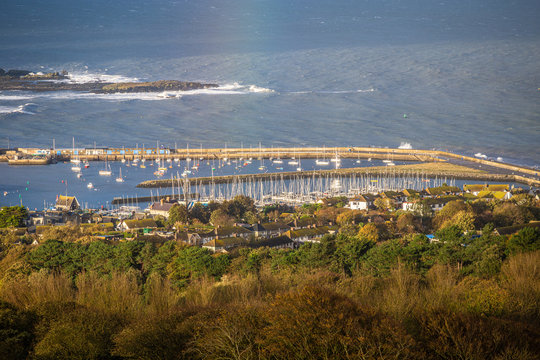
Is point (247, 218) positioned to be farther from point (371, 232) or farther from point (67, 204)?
point (67, 204)

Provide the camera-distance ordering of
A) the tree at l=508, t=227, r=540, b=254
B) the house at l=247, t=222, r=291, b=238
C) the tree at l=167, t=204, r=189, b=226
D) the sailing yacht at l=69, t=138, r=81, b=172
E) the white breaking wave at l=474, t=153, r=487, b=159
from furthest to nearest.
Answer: the white breaking wave at l=474, t=153, r=487, b=159 < the sailing yacht at l=69, t=138, r=81, b=172 < the tree at l=167, t=204, r=189, b=226 < the house at l=247, t=222, r=291, b=238 < the tree at l=508, t=227, r=540, b=254

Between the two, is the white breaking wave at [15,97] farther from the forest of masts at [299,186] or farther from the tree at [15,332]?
the tree at [15,332]

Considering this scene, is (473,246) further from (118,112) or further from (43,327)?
(118,112)

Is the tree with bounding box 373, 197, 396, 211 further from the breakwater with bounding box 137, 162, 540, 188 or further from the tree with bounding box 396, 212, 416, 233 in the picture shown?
the breakwater with bounding box 137, 162, 540, 188

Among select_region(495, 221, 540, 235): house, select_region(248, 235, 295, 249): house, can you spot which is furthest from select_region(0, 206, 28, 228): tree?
select_region(495, 221, 540, 235): house

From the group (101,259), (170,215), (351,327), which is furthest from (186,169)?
(351,327)

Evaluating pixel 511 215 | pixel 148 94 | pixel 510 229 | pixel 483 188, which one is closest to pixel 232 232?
pixel 510 229

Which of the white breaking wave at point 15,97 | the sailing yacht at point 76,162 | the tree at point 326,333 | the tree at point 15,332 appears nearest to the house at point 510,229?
the tree at point 326,333
